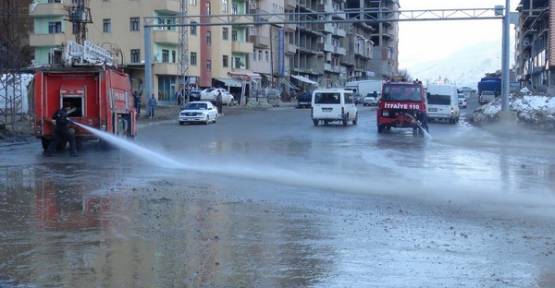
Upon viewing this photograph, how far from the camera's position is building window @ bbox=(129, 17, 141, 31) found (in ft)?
230

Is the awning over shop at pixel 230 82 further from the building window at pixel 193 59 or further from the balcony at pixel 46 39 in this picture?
the balcony at pixel 46 39

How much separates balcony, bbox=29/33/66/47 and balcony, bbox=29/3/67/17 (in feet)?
6.62

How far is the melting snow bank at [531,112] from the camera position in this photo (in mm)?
39750

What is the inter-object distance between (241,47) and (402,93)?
5165 centimetres

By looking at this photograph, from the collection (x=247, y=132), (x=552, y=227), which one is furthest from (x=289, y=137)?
(x=552, y=227)

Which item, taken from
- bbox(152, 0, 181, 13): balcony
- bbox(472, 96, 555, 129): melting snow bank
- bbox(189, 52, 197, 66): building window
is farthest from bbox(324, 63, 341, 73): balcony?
bbox(472, 96, 555, 129): melting snow bank

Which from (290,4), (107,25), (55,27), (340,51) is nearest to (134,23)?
(107,25)

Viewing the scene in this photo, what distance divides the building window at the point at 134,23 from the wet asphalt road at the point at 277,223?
50.2 meters

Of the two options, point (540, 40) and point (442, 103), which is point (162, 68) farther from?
point (540, 40)

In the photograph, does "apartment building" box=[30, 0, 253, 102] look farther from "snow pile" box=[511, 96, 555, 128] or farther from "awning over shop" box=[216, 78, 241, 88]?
"snow pile" box=[511, 96, 555, 128]

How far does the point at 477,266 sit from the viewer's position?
313 inches

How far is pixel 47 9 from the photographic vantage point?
240ft

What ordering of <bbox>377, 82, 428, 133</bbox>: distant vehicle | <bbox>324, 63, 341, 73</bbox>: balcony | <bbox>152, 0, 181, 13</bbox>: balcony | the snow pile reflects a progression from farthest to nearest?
<bbox>324, 63, 341, 73</bbox>: balcony < <bbox>152, 0, 181, 13</bbox>: balcony < the snow pile < <bbox>377, 82, 428, 133</bbox>: distant vehicle

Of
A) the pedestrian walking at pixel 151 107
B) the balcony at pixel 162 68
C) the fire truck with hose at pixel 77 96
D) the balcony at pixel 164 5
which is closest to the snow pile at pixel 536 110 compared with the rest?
the pedestrian walking at pixel 151 107
